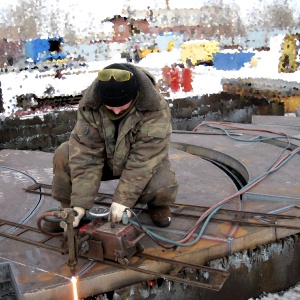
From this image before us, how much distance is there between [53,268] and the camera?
2.39 m

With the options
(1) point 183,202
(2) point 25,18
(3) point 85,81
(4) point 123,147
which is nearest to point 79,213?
(4) point 123,147

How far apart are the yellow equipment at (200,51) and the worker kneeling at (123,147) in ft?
72.4

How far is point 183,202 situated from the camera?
10.8 feet

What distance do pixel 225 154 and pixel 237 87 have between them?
244 inches

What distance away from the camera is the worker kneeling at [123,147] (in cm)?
246

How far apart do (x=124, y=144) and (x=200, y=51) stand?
22539 mm

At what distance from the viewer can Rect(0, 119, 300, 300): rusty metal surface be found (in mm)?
2320

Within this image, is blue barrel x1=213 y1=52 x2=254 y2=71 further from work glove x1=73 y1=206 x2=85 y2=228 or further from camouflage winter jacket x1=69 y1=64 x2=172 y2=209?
work glove x1=73 y1=206 x2=85 y2=228

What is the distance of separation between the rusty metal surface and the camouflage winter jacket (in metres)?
0.40

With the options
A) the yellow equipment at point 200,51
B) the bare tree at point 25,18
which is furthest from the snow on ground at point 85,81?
the bare tree at point 25,18

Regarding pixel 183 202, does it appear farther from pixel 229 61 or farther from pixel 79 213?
pixel 229 61

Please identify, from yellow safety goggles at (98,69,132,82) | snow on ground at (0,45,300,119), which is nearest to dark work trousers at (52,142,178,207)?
yellow safety goggles at (98,69,132,82)

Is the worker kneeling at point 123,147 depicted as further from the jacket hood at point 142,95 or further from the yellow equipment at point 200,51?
the yellow equipment at point 200,51

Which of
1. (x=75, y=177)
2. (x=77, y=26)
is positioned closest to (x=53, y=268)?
(x=75, y=177)
